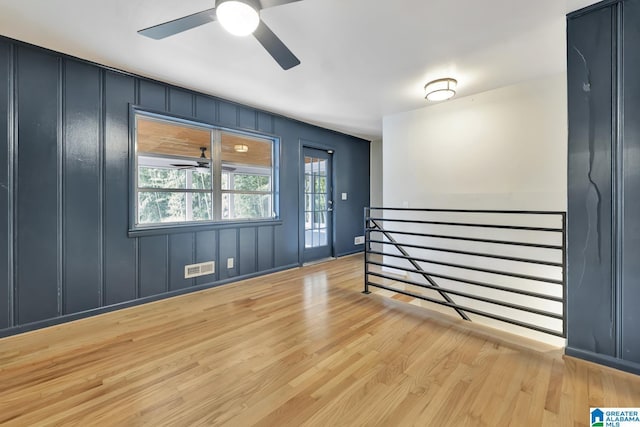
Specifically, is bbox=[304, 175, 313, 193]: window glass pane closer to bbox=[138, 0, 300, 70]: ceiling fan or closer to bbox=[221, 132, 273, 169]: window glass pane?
bbox=[221, 132, 273, 169]: window glass pane

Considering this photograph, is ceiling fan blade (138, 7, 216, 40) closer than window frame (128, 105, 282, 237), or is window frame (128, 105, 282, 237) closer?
ceiling fan blade (138, 7, 216, 40)

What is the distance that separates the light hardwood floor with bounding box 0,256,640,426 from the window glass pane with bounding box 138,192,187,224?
1.05m

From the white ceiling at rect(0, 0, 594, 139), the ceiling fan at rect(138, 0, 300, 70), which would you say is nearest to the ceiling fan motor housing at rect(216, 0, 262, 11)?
the ceiling fan at rect(138, 0, 300, 70)

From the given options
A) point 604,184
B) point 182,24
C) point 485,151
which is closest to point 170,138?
point 182,24

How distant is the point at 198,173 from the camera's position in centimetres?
351

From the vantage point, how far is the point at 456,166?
3.70 metres

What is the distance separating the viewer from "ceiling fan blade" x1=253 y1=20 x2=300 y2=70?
1.73 metres

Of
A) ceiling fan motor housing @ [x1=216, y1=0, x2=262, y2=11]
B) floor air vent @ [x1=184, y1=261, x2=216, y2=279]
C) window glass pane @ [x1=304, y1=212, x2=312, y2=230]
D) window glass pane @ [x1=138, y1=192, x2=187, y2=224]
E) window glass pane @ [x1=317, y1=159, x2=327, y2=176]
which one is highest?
ceiling fan motor housing @ [x1=216, y1=0, x2=262, y2=11]

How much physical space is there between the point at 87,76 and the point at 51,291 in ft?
6.65

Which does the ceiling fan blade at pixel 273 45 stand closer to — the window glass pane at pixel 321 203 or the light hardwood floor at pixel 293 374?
the light hardwood floor at pixel 293 374

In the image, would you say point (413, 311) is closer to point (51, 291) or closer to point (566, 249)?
point (566, 249)

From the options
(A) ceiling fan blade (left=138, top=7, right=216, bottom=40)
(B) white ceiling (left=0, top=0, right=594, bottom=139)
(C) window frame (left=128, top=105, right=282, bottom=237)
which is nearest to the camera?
(A) ceiling fan blade (left=138, top=7, right=216, bottom=40)
